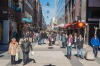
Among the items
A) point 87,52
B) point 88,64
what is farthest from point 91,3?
point 88,64

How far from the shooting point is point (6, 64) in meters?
18.4

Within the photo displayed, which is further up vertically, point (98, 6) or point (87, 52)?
point (98, 6)

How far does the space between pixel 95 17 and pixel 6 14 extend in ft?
40.7

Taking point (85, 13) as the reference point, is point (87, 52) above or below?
below

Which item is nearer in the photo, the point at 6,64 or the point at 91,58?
the point at 6,64

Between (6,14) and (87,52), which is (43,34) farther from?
(87,52)

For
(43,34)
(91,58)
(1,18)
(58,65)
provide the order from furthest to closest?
(43,34), (1,18), (91,58), (58,65)

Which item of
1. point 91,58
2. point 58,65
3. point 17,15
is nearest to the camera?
point 58,65

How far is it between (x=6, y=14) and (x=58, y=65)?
863 inches

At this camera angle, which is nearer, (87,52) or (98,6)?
(87,52)

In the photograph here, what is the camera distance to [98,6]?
42562mm

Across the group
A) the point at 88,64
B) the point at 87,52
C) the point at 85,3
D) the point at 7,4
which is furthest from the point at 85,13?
the point at 88,64

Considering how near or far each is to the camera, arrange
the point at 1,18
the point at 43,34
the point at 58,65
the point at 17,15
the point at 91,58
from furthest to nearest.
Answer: the point at 17,15 → the point at 43,34 → the point at 1,18 → the point at 91,58 → the point at 58,65

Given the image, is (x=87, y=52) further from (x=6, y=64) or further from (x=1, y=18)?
(x=1, y=18)
